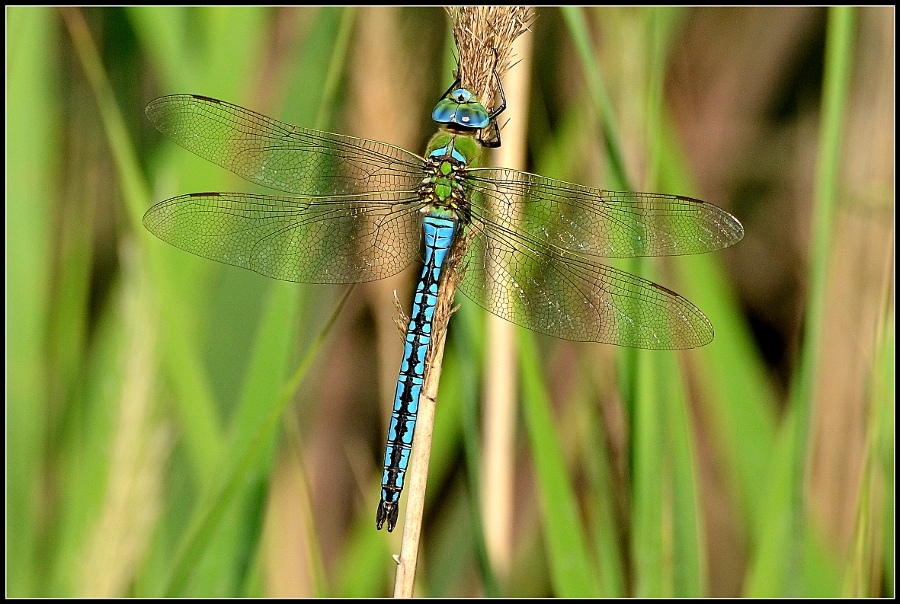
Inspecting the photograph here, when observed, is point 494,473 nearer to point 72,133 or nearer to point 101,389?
point 101,389

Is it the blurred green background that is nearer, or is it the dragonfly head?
the blurred green background

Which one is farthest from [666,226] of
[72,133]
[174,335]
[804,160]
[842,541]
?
[72,133]

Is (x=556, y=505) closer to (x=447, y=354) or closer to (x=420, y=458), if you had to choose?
(x=420, y=458)

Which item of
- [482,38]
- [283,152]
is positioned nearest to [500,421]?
[283,152]

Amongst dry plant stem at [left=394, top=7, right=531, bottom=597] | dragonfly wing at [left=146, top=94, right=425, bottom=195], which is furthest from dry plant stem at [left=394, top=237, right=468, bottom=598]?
dragonfly wing at [left=146, top=94, right=425, bottom=195]

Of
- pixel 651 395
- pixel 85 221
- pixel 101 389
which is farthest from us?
pixel 85 221

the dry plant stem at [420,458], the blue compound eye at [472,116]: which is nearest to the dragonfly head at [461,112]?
the blue compound eye at [472,116]

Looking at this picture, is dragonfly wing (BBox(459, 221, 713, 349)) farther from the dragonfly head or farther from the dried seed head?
the dried seed head
